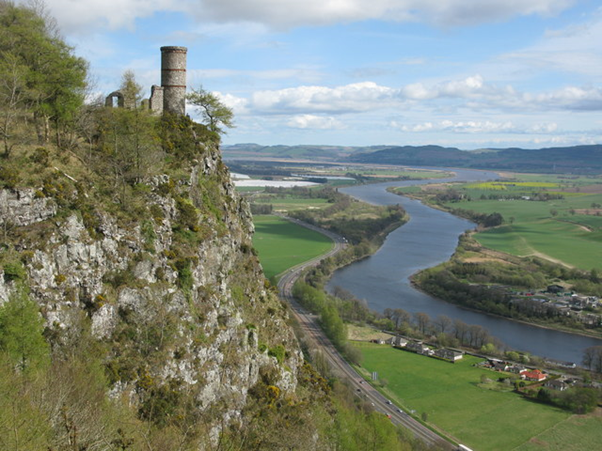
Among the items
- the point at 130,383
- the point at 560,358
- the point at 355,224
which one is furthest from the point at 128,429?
the point at 355,224

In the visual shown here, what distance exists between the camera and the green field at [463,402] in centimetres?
3519

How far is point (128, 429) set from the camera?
500 inches

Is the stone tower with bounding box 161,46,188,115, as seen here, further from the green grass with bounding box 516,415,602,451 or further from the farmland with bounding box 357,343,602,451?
the green grass with bounding box 516,415,602,451

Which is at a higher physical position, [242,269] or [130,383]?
[242,269]

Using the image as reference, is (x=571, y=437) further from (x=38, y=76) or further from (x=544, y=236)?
(x=544, y=236)

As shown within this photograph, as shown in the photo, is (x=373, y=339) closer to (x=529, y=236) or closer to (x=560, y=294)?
(x=560, y=294)

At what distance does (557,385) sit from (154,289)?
113ft

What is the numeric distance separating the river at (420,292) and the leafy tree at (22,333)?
4673cm

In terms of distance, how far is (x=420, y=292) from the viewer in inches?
2665

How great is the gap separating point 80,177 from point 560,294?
63.4 meters

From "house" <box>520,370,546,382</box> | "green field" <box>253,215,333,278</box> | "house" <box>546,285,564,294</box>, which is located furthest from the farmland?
"green field" <box>253,215,333,278</box>

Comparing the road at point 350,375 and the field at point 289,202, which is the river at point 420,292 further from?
the field at point 289,202

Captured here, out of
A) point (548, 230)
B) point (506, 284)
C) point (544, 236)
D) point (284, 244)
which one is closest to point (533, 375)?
point (506, 284)

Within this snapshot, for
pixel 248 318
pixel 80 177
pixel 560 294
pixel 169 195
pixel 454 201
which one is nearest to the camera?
pixel 80 177
